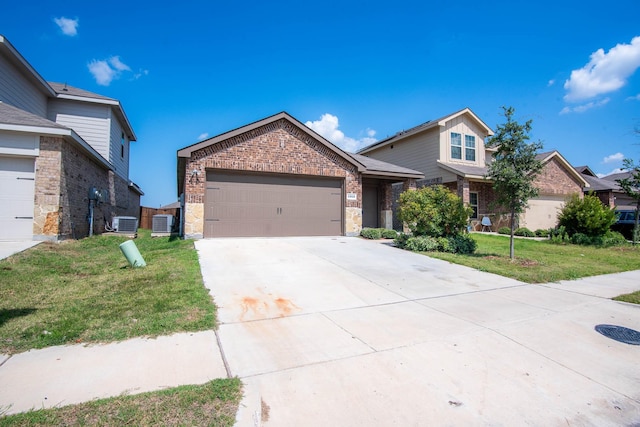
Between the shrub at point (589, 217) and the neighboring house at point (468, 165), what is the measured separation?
2898 mm

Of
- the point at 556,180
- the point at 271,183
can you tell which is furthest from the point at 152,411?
the point at 556,180

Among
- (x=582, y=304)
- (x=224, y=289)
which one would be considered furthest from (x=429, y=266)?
(x=224, y=289)

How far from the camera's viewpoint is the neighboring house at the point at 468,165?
18.5 m

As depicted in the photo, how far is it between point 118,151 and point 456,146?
64.8 feet

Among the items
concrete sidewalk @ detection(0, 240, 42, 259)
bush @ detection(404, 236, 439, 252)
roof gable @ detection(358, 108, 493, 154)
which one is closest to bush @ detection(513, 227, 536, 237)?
roof gable @ detection(358, 108, 493, 154)

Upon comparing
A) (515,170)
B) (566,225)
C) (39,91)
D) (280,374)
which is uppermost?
(39,91)

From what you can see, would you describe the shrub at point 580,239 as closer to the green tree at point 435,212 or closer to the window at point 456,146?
the window at point 456,146

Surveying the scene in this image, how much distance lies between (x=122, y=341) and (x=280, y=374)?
1.90 m

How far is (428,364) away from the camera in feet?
10.6

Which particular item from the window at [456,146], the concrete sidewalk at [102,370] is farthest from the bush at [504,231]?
the concrete sidewalk at [102,370]

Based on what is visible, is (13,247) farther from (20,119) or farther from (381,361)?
(381,361)

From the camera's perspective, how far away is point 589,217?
14711mm

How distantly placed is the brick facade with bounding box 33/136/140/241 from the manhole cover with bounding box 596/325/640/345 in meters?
13.4

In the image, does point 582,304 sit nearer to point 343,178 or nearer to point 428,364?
point 428,364
